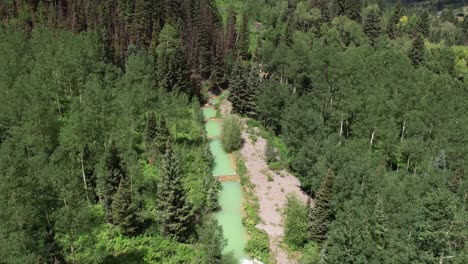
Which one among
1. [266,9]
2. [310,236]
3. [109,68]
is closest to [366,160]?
[310,236]

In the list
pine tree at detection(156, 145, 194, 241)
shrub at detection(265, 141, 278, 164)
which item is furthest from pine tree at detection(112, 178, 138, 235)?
shrub at detection(265, 141, 278, 164)

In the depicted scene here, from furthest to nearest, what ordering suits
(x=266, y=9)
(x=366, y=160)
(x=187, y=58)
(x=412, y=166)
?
(x=266, y=9)
(x=187, y=58)
(x=412, y=166)
(x=366, y=160)

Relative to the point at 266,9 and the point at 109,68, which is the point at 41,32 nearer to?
the point at 109,68

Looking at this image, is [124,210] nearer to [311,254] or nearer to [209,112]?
[311,254]

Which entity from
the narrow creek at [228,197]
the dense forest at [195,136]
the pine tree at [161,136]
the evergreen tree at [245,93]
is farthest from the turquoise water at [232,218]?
the evergreen tree at [245,93]

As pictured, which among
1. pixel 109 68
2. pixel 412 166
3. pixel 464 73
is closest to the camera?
pixel 412 166

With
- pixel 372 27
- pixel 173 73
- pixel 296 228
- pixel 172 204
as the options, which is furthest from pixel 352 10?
pixel 172 204
